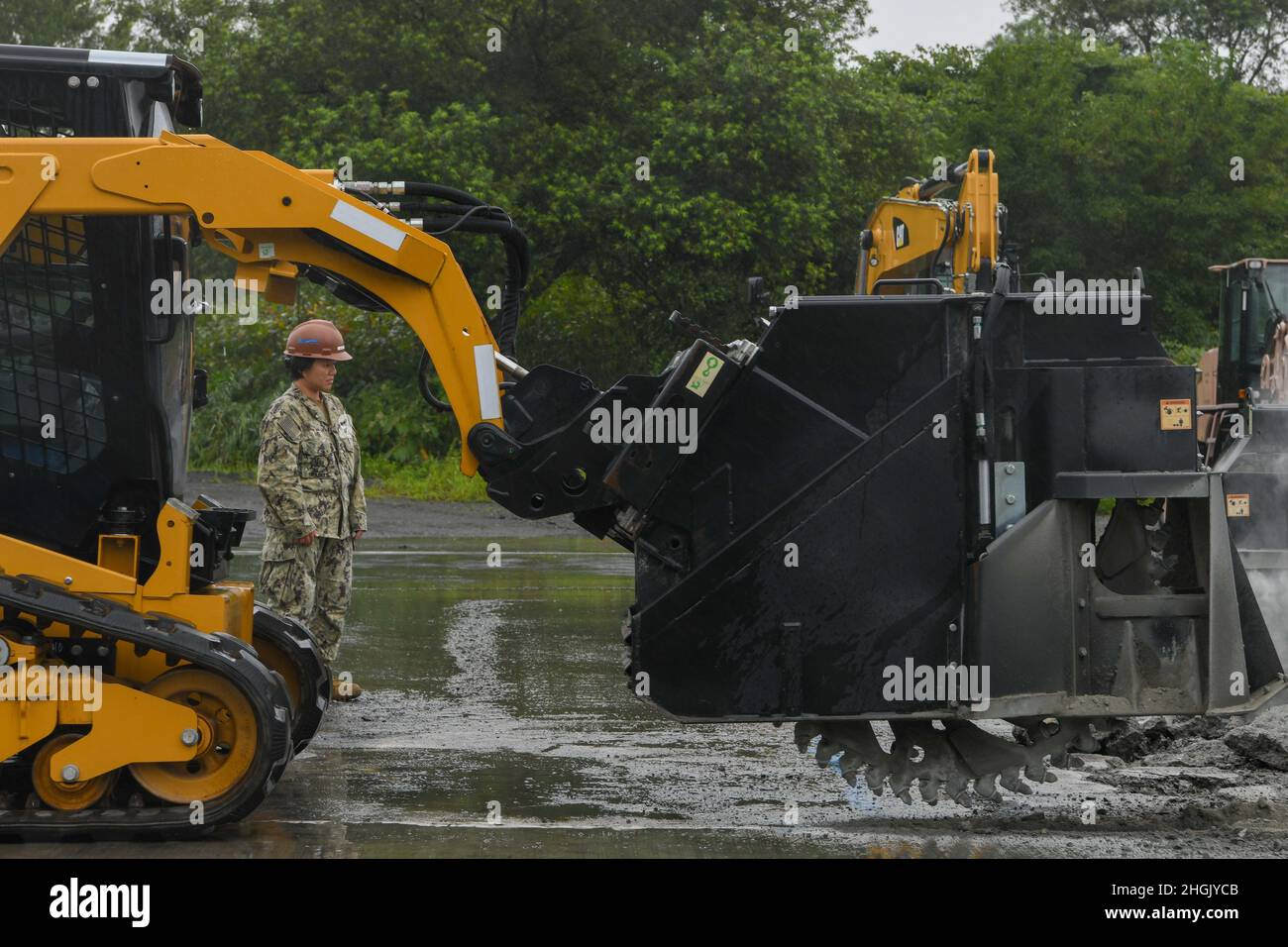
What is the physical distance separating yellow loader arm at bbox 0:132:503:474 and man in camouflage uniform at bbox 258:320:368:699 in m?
2.24

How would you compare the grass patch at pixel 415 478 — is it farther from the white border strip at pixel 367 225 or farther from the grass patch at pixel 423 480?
the white border strip at pixel 367 225

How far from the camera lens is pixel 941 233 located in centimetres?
833

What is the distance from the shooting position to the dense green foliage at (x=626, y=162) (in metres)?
22.4

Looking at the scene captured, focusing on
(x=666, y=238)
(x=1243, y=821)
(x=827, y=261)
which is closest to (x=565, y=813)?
(x=1243, y=821)

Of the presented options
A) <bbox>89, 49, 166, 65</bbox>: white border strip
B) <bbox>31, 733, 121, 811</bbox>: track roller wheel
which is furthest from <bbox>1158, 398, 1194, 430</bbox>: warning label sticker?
<bbox>31, 733, 121, 811</bbox>: track roller wheel

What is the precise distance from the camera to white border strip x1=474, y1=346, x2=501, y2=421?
614 centimetres

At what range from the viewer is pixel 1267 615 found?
848 cm

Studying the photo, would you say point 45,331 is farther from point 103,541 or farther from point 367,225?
→ point 367,225

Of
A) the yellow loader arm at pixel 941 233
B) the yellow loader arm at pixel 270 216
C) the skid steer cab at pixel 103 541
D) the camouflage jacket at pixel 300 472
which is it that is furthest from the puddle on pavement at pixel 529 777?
the yellow loader arm at pixel 941 233

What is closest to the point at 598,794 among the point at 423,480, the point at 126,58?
the point at 126,58

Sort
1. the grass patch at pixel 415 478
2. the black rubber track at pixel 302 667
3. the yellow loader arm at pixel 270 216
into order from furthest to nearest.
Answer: the grass patch at pixel 415 478 → the black rubber track at pixel 302 667 → the yellow loader arm at pixel 270 216

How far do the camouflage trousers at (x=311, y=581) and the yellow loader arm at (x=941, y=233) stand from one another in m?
3.05

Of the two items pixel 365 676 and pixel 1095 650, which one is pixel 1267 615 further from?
pixel 365 676

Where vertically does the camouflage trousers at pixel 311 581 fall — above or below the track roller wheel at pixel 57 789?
above
